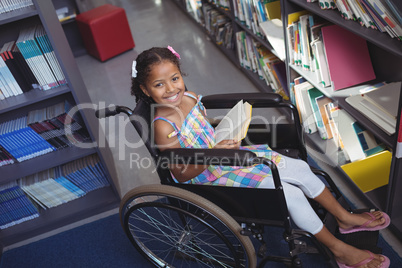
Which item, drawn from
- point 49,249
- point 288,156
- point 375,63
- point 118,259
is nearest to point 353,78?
point 375,63

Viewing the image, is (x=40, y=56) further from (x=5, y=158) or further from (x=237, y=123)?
(x=237, y=123)

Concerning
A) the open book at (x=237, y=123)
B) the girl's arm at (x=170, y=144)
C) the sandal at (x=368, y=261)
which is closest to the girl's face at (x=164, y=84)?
the girl's arm at (x=170, y=144)

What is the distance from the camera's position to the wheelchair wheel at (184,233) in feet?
4.39

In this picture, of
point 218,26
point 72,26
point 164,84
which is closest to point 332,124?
point 164,84

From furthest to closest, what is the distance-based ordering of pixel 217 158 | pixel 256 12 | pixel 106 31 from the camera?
1. pixel 106 31
2. pixel 256 12
3. pixel 217 158

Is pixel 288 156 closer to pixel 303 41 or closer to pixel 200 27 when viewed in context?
pixel 303 41

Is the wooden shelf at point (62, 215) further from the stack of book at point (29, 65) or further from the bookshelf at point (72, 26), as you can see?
the bookshelf at point (72, 26)

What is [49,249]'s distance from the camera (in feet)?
6.81

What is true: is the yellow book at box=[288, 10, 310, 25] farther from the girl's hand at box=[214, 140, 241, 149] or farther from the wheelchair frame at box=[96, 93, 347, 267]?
the girl's hand at box=[214, 140, 241, 149]

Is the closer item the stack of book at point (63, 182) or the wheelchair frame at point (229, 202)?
the wheelchair frame at point (229, 202)

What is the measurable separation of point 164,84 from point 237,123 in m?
0.32

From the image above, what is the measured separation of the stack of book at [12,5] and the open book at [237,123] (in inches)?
41.3

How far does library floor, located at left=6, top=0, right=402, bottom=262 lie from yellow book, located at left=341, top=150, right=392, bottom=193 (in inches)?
4.1

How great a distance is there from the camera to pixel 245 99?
1565 millimetres
